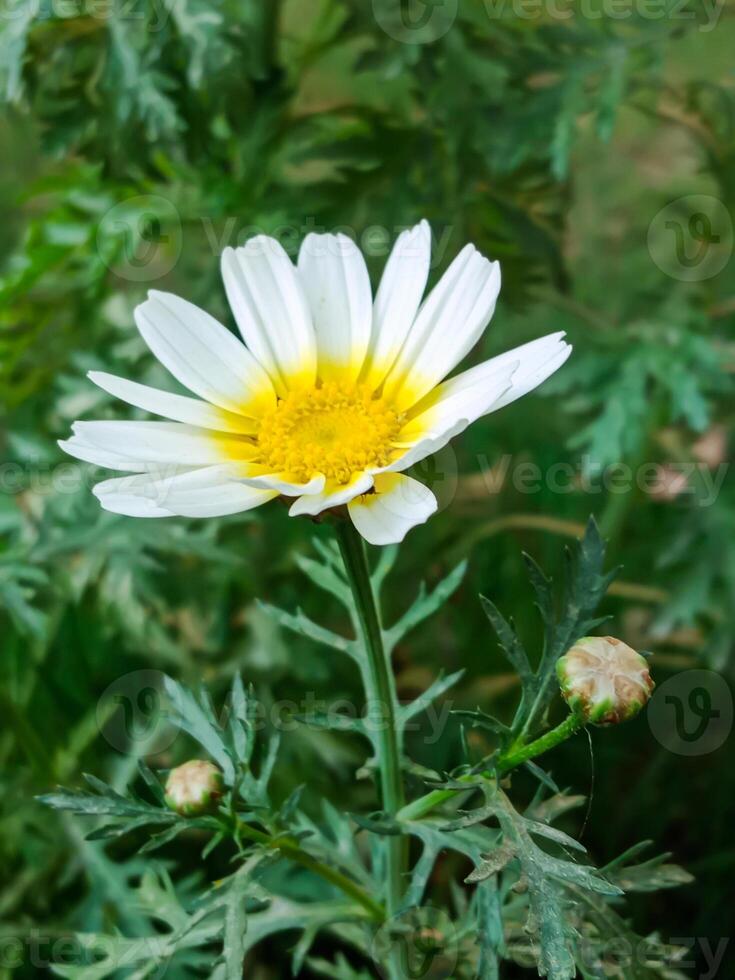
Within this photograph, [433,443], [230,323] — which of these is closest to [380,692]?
[433,443]

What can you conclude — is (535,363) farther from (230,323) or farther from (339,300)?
(230,323)

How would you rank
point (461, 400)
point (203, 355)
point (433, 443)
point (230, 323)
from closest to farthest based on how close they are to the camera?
point (433, 443), point (461, 400), point (203, 355), point (230, 323)

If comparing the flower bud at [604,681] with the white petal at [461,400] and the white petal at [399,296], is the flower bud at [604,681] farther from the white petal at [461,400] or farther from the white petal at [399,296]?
the white petal at [399,296]

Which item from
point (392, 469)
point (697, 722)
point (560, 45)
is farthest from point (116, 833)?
point (560, 45)

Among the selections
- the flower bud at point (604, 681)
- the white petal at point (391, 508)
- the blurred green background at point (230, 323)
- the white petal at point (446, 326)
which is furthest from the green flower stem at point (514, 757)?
the blurred green background at point (230, 323)

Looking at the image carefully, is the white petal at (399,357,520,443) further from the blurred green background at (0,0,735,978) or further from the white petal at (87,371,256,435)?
the blurred green background at (0,0,735,978)

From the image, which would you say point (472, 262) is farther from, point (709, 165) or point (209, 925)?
point (709, 165)

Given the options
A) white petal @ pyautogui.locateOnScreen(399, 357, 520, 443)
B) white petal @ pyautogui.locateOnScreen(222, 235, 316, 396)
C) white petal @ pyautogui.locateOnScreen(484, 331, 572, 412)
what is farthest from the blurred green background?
white petal @ pyautogui.locateOnScreen(484, 331, 572, 412)
